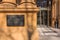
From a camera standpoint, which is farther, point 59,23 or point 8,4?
point 59,23

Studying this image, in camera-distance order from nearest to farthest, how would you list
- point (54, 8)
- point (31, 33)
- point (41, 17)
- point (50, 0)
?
1. point (31, 33)
2. point (54, 8)
3. point (50, 0)
4. point (41, 17)

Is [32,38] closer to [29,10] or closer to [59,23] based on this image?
[29,10]

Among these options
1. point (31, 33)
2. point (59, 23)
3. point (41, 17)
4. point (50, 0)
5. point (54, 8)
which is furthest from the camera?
point (41, 17)

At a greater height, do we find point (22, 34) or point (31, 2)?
point (31, 2)

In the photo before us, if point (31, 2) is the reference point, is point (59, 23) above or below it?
below

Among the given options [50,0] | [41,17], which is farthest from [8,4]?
[41,17]

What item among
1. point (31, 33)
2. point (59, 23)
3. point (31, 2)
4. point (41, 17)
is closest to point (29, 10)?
point (31, 2)

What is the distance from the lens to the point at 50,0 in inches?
1202

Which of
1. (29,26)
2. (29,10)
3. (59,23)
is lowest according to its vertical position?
(59,23)

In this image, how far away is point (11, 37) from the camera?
7.85 meters

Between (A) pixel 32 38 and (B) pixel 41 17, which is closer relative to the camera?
(A) pixel 32 38

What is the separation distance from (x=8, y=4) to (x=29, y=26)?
4.75 feet

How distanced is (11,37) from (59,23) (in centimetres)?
1902

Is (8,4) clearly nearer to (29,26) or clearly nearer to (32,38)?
(29,26)
